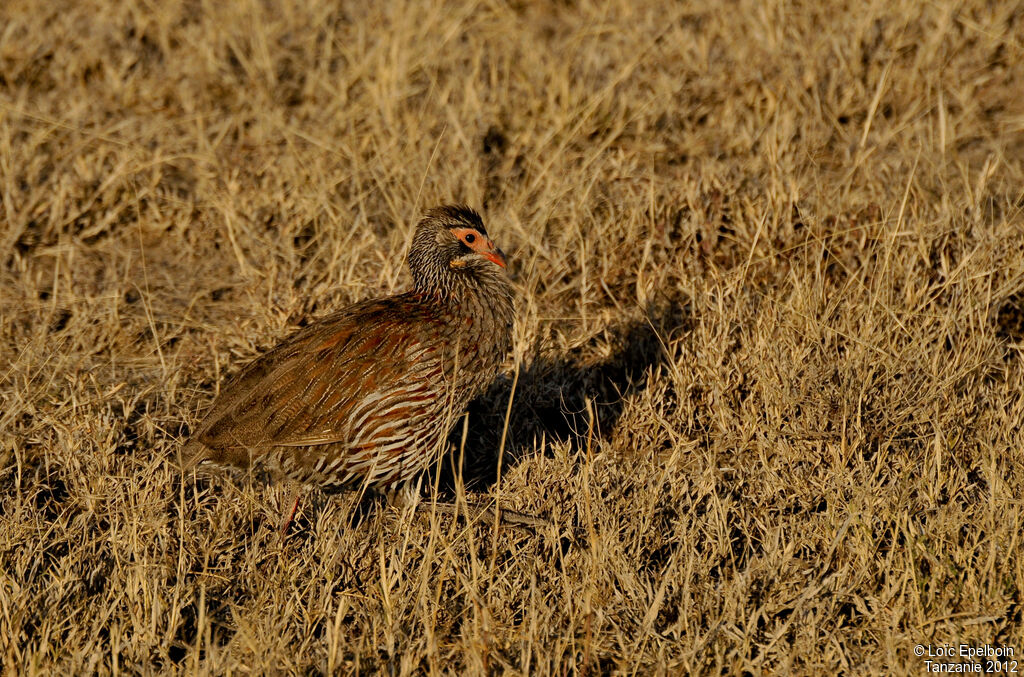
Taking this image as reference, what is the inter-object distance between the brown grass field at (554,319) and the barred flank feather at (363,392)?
0.60 feet

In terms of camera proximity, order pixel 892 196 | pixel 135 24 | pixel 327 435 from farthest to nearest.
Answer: pixel 135 24 < pixel 892 196 < pixel 327 435

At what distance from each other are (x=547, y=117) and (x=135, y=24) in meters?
3.11

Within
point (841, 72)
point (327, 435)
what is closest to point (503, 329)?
point (327, 435)

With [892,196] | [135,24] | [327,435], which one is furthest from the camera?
[135,24]

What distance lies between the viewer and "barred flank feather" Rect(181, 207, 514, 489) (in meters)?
5.17

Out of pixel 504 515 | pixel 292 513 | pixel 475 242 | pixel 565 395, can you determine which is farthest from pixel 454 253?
pixel 292 513

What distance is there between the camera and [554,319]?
20.7 feet

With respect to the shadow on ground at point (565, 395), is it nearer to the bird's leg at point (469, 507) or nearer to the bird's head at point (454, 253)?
the bird's leg at point (469, 507)

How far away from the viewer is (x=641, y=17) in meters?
8.73

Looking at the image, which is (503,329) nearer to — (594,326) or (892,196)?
(594,326)

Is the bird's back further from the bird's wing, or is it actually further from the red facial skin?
the red facial skin

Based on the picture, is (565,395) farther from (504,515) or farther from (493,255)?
(504,515)

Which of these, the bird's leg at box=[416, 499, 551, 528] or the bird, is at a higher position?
the bird

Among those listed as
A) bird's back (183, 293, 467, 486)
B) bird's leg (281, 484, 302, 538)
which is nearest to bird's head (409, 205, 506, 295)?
bird's back (183, 293, 467, 486)
